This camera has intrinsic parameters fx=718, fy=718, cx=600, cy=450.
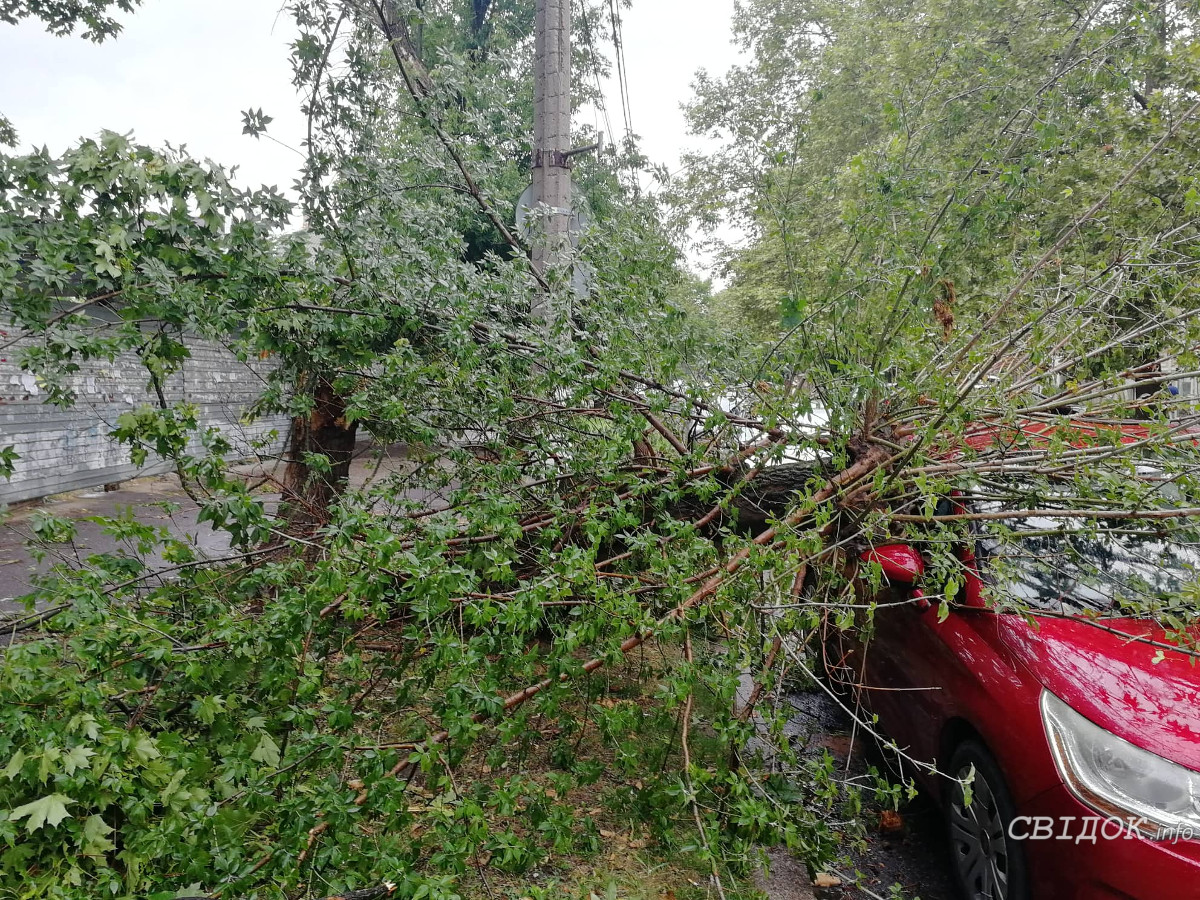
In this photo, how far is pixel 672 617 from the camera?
265 cm

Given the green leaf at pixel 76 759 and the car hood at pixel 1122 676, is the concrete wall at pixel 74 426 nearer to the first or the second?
the green leaf at pixel 76 759

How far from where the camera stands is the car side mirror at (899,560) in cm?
296

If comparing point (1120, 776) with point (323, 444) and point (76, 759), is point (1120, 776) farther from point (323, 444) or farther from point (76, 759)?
point (323, 444)

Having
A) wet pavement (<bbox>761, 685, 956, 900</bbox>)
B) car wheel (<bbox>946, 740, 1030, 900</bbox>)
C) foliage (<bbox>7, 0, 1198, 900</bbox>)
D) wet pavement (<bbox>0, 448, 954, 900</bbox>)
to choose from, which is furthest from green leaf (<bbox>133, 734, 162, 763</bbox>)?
car wheel (<bbox>946, 740, 1030, 900</bbox>)

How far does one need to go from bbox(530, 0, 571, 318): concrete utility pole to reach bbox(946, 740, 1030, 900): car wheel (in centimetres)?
389

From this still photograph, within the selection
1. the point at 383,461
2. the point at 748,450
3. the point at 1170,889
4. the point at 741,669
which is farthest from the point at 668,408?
the point at 1170,889

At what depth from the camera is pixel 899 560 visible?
3129 mm

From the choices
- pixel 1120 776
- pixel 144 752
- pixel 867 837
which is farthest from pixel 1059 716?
pixel 144 752

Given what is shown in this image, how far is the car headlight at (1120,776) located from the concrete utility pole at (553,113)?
3.99m

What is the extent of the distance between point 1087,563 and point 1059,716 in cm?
83

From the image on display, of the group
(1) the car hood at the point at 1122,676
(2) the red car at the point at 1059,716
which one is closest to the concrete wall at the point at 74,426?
(2) the red car at the point at 1059,716

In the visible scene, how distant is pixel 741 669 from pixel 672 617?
363mm

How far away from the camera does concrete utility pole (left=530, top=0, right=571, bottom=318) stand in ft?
16.3

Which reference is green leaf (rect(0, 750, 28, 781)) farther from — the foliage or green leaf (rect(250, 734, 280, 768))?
green leaf (rect(250, 734, 280, 768))
